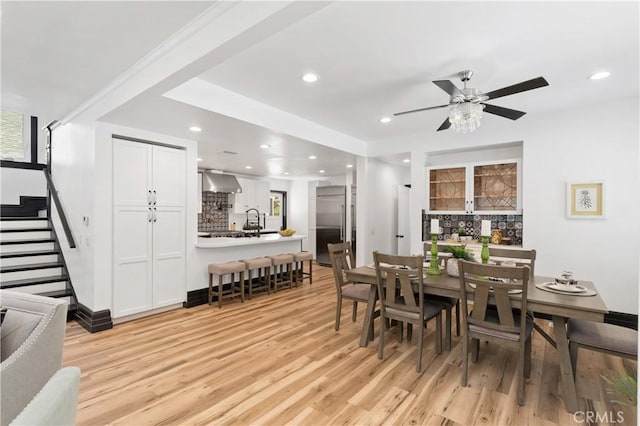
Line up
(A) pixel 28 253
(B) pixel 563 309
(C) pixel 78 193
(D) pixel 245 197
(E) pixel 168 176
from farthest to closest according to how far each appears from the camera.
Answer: (D) pixel 245 197 → (A) pixel 28 253 → (E) pixel 168 176 → (C) pixel 78 193 → (B) pixel 563 309

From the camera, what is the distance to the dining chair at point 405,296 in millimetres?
2719

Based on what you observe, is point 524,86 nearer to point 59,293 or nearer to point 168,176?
point 168,176

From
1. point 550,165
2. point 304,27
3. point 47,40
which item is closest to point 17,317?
point 47,40

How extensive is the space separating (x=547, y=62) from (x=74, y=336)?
531 centimetres

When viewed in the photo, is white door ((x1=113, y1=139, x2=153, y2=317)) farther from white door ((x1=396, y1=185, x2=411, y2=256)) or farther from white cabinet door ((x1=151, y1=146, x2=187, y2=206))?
white door ((x1=396, y1=185, x2=411, y2=256))

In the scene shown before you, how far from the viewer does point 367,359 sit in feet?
9.55

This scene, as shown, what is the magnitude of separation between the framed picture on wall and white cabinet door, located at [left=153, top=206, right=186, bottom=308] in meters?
5.00

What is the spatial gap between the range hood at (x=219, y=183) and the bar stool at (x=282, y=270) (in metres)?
2.47

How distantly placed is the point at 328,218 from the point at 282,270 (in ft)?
8.33

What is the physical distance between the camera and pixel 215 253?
486 cm

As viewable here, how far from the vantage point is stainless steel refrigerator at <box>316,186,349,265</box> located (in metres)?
7.75

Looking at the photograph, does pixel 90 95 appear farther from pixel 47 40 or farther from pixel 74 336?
pixel 74 336

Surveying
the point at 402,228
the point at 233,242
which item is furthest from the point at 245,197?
the point at 402,228

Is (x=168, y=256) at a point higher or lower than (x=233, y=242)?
lower
